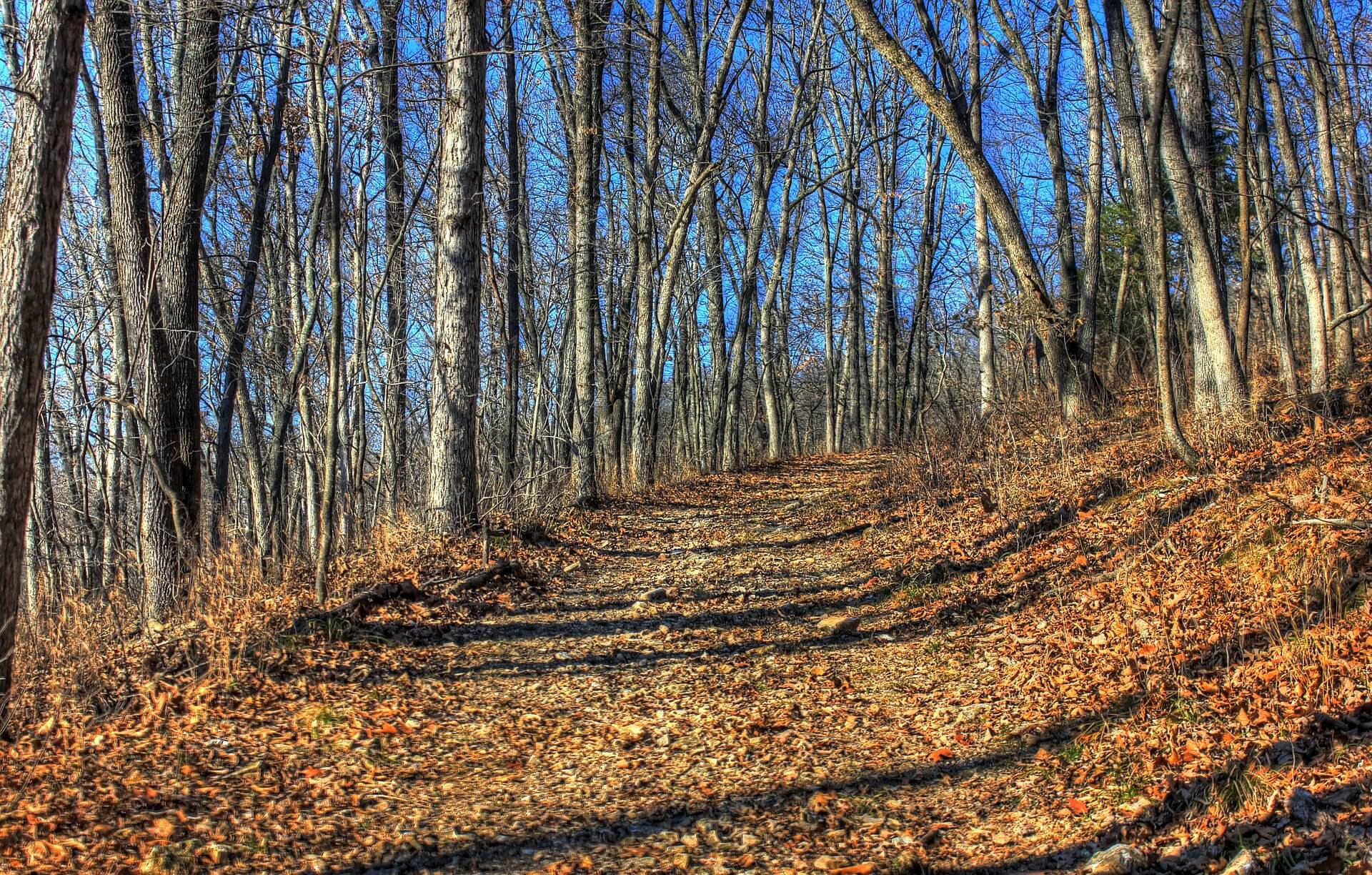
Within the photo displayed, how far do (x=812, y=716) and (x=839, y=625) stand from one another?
1.73m

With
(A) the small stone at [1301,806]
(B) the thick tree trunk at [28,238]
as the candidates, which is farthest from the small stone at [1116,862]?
(B) the thick tree trunk at [28,238]

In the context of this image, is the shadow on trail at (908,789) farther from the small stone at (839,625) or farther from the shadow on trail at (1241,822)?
the small stone at (839,625)

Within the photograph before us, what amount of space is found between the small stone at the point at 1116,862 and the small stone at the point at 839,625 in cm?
344

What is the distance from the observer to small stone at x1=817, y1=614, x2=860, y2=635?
6906mm

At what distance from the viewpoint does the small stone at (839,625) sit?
6.91m

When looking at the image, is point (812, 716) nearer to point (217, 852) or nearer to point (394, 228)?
point (217, 852)

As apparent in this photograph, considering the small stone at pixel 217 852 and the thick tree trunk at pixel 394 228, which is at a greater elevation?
the thick tree trunk at pixel 394 228

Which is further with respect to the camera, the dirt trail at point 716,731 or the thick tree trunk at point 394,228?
the thick tree trunk at point 394,228

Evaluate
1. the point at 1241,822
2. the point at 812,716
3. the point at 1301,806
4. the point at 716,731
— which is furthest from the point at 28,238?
the point at 1301,806

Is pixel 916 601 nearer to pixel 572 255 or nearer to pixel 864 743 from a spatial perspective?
pixel 864 743

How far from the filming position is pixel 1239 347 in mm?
10469

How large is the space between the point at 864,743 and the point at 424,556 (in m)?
4.71

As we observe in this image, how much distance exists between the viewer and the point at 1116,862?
341 centimetres

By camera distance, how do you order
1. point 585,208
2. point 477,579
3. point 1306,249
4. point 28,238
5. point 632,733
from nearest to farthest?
point 28,238
point 632,733
point 477,579
point 1306,249
point 585,208
